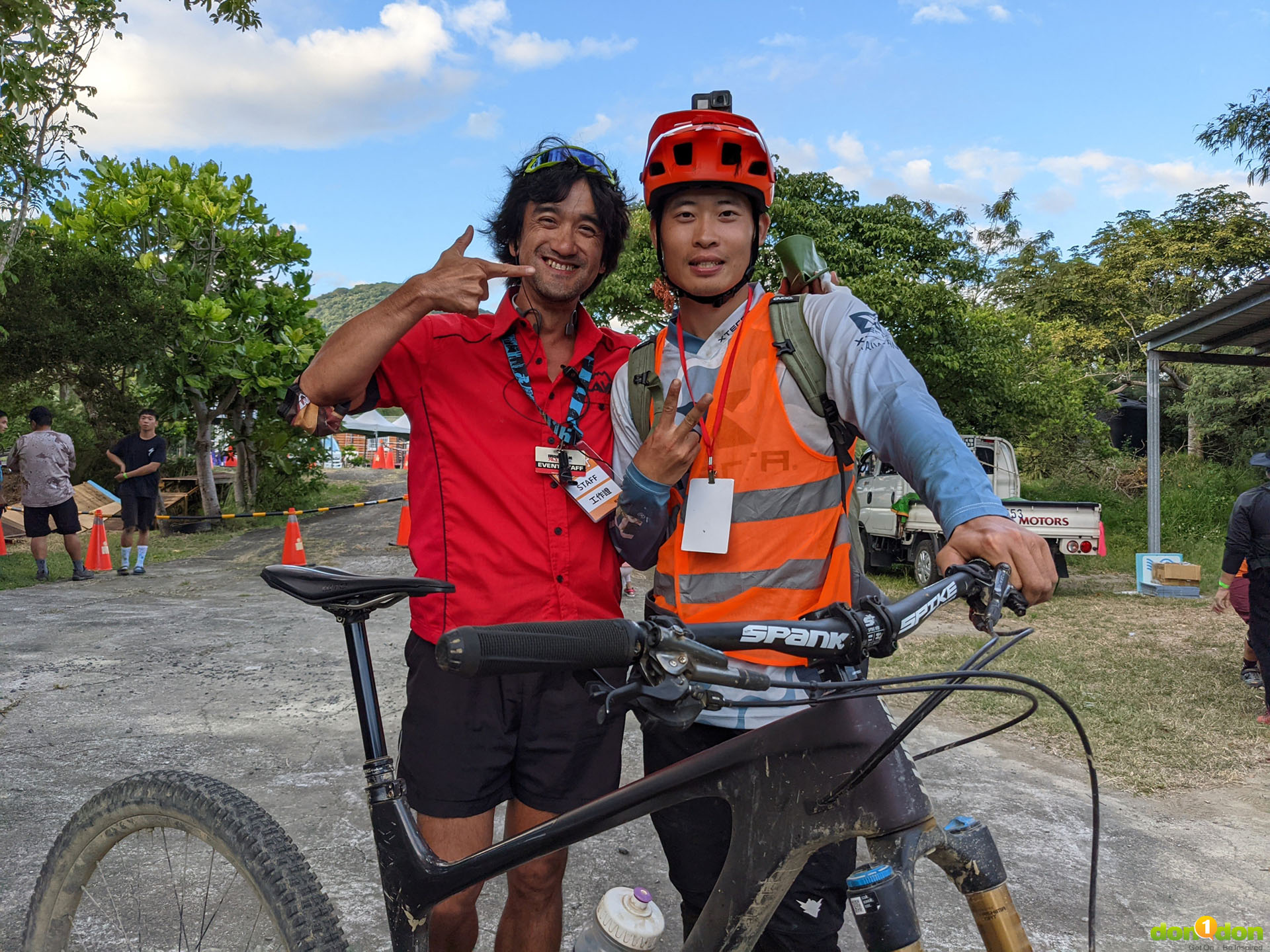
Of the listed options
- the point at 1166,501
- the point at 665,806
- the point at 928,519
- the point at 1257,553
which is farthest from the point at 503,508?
the point at 1166,501

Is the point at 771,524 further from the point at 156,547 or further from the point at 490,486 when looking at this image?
the point at 156,547

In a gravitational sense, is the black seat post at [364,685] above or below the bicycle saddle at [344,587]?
below

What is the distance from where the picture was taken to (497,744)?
2.11 meters

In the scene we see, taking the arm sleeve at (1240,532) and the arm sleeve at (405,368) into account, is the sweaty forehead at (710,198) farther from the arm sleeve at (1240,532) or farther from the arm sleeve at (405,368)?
the arm sleeve at (1240,532)

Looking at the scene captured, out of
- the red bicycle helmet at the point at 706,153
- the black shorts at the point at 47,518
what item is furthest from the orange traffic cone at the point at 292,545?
the red bicycle helmet at the point at 706,153

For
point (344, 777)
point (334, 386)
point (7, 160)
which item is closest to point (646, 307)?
point (7, 160)

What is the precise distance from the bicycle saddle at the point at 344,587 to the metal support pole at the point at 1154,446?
1094cm

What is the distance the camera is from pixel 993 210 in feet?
124

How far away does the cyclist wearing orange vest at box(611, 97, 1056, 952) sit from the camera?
1754 millimetres

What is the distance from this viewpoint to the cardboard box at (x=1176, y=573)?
10.4 m

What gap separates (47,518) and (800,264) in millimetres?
10936

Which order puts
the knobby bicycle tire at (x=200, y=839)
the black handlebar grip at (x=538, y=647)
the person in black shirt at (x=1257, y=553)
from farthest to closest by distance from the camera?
the person in black shirt at (x=1257, y=553) → the knobby bicycle tire at (x=200, y=839) → the black handlebar grip at (x=538, y=647)

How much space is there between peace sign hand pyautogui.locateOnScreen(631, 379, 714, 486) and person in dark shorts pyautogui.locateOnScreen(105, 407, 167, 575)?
11.0 meters

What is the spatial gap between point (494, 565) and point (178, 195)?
17.4 metres
